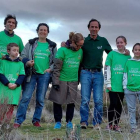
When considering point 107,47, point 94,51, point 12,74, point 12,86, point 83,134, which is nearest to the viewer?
point 83,134

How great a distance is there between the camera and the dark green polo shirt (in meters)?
7.52

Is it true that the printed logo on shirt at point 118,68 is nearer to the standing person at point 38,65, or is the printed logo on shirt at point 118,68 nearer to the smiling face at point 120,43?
the smiling face at point 120,43

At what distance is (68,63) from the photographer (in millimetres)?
7430

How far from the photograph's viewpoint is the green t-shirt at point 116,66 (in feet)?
24.2

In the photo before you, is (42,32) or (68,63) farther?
(42,32)

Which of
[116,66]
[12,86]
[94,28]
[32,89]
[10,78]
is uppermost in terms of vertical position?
[94,28]

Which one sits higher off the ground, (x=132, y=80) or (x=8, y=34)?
(x=8, y=34)

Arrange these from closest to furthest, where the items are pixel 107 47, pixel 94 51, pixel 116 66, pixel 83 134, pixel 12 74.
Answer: pixel 83 134, pixel 12 74, pixel 116 66, pixel 94 51, pixel 107 47

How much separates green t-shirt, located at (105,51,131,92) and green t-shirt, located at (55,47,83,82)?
671 millimetres

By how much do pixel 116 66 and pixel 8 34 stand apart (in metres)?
2.44

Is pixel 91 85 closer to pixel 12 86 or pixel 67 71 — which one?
pixel 67 71

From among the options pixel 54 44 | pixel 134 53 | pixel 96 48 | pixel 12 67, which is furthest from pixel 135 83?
pixel 12 67

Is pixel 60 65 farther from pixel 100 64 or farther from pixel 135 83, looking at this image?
pixel 135 83

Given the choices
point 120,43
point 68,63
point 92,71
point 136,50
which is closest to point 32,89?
point 68,63
